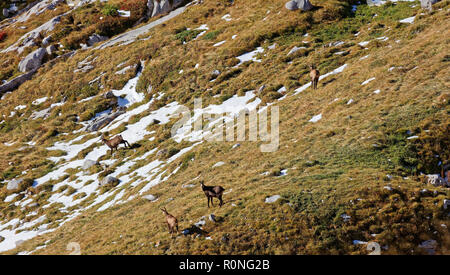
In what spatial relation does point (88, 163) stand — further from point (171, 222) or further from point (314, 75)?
point (314, 75)

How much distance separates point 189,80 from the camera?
131 ft

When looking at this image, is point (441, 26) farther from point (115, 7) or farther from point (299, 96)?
point (115, 7)

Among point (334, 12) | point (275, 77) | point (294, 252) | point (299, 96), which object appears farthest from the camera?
point (334, 12)

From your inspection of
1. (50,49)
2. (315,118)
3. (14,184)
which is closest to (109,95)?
(14,184)

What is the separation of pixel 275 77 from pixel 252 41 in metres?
10.4

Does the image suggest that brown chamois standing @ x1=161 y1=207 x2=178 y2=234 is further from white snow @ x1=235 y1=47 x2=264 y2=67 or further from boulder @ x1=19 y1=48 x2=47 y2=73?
boulder @ x1=19 y1=48 x2=47 y2=73

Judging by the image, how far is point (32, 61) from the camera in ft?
176

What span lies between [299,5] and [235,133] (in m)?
27.9

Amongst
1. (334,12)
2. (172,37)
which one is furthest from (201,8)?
(334,12)

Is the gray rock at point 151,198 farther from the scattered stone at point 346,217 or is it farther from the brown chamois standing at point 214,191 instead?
the scattered stone at point 346,217

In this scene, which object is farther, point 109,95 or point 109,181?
point 109,95

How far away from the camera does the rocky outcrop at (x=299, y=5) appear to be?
44625mm

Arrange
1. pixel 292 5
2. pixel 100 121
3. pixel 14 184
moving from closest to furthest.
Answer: pixel 14 184, pixel 100 121, pixel 292 5

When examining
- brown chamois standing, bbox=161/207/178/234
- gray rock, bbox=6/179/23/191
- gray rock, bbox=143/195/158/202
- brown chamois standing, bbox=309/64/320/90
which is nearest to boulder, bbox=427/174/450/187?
brown chamois standing, bbox=161/207/178/234
